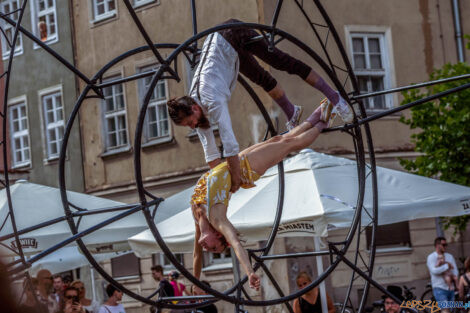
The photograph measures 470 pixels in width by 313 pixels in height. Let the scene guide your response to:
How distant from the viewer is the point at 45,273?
35.2 feet

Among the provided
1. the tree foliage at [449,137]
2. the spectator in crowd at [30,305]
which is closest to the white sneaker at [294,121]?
the spectator in crowd at [30,305]

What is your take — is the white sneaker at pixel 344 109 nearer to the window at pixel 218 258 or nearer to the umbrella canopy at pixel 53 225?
the umbrella canopy at pixel 53 225

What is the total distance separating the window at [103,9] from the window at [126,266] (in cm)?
637

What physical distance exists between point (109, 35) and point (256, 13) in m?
4.67

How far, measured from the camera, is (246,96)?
64.1 feet

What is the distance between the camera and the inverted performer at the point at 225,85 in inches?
239

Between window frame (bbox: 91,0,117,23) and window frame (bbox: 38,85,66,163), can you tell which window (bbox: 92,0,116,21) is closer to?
window frame (bbox: 91,0,117,23)

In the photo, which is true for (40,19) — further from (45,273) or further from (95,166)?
(45,273)

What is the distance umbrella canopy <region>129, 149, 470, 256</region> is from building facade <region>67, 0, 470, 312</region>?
766cm

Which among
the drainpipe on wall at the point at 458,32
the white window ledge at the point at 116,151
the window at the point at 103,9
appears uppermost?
the window at the point at 103,9

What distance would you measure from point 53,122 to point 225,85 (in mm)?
19239

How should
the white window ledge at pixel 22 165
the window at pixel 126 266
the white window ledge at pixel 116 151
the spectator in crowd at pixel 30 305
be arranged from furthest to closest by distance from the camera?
the white window ledge at pixel 22 165
the window at pixel 126 266
the white window ledge at pixel 116 151
the spectator in crowd at pixel 30 305

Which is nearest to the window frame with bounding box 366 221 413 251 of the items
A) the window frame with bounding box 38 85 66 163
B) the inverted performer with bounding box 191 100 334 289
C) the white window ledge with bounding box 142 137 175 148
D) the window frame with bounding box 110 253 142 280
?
the white window ledge with bounding box 142 137 175 148

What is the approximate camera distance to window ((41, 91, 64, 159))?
80.3ft
